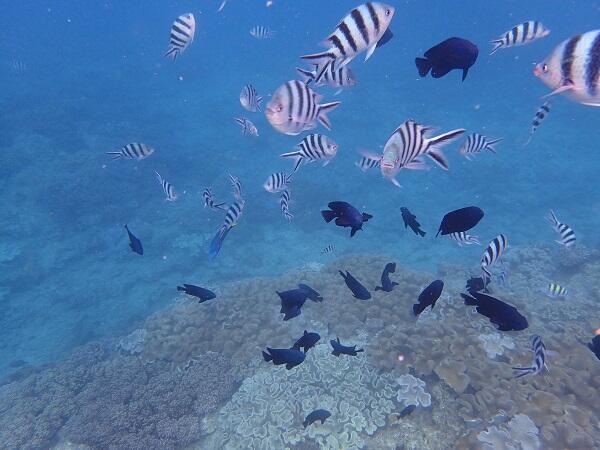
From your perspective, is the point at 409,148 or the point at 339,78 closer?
the point at 409,148

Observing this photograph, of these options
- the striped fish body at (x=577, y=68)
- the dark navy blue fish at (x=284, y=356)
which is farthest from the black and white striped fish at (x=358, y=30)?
the dark navy blue fish at (x=284, y=356)

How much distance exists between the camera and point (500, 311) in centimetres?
307

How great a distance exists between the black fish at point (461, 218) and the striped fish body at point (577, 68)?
127 centimetres

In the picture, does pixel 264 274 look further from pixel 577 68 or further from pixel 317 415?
pixel 577 68

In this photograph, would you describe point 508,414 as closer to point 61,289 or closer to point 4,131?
point 61,289

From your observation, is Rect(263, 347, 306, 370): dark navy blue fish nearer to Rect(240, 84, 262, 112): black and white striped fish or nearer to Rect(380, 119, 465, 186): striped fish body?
Rect(380, 119, 465, 186): striped fish body

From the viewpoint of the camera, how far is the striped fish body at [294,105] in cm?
339

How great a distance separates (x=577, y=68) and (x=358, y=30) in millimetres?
1496

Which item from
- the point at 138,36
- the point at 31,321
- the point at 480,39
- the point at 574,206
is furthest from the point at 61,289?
the point at 480,39

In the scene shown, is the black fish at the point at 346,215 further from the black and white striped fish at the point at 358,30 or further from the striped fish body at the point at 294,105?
the black and white striped fish at the point at 358,30

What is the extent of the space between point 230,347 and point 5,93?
3208 cm

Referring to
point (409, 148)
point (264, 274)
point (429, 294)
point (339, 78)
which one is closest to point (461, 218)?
point (429, 294)

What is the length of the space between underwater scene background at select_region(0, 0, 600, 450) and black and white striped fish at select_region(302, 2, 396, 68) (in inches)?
206

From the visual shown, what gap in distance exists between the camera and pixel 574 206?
1930 centimetres
